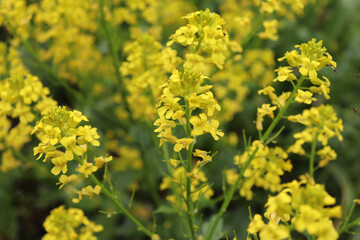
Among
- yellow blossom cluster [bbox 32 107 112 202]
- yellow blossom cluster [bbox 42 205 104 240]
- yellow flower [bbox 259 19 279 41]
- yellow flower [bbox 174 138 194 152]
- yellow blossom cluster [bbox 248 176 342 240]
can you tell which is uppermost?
yellow flower [bbox 259 19 279 41]

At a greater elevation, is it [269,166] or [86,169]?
[86,169]

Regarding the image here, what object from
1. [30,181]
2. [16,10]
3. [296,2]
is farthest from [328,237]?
[30,181]

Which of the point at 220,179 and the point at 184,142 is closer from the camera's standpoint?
the point at 184,142

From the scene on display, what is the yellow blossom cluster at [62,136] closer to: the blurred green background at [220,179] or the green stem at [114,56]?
the green stem at [114,56]

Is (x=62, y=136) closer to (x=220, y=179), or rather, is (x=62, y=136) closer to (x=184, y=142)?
(x=184, y=142)

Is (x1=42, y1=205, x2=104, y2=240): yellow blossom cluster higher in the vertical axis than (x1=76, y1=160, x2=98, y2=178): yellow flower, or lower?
lower

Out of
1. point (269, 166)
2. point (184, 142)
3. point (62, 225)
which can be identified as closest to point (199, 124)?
point (184, 142)

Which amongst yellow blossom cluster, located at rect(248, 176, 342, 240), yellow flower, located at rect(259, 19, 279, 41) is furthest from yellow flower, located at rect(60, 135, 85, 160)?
yellow flower, located at rect(259, 19, 279, 41)

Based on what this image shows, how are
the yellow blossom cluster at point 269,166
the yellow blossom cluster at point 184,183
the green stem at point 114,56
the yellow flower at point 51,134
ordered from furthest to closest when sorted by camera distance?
1. the green stem at point 114,56
2. the yellow blossom cluster at point 269,166
3. the yellow blossom cluster at point 184,183
4. the yellow flower at point 51,134

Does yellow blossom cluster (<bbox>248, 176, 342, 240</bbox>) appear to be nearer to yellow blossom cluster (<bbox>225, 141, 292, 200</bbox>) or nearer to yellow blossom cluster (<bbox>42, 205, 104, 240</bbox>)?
yellow blossom cluster (<bbox>225, 141, 292, 200</bbox>)

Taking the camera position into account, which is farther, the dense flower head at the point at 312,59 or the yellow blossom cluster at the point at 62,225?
the yellow blossom cluster at the point at 62,225

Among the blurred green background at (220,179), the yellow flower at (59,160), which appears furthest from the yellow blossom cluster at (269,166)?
the blurred green background at (220,179)

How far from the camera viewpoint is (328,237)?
1.58 metres

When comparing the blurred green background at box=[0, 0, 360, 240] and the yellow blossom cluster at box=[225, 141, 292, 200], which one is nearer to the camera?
the yellow blossom cluster at box=[225, 141, 292, 200]
